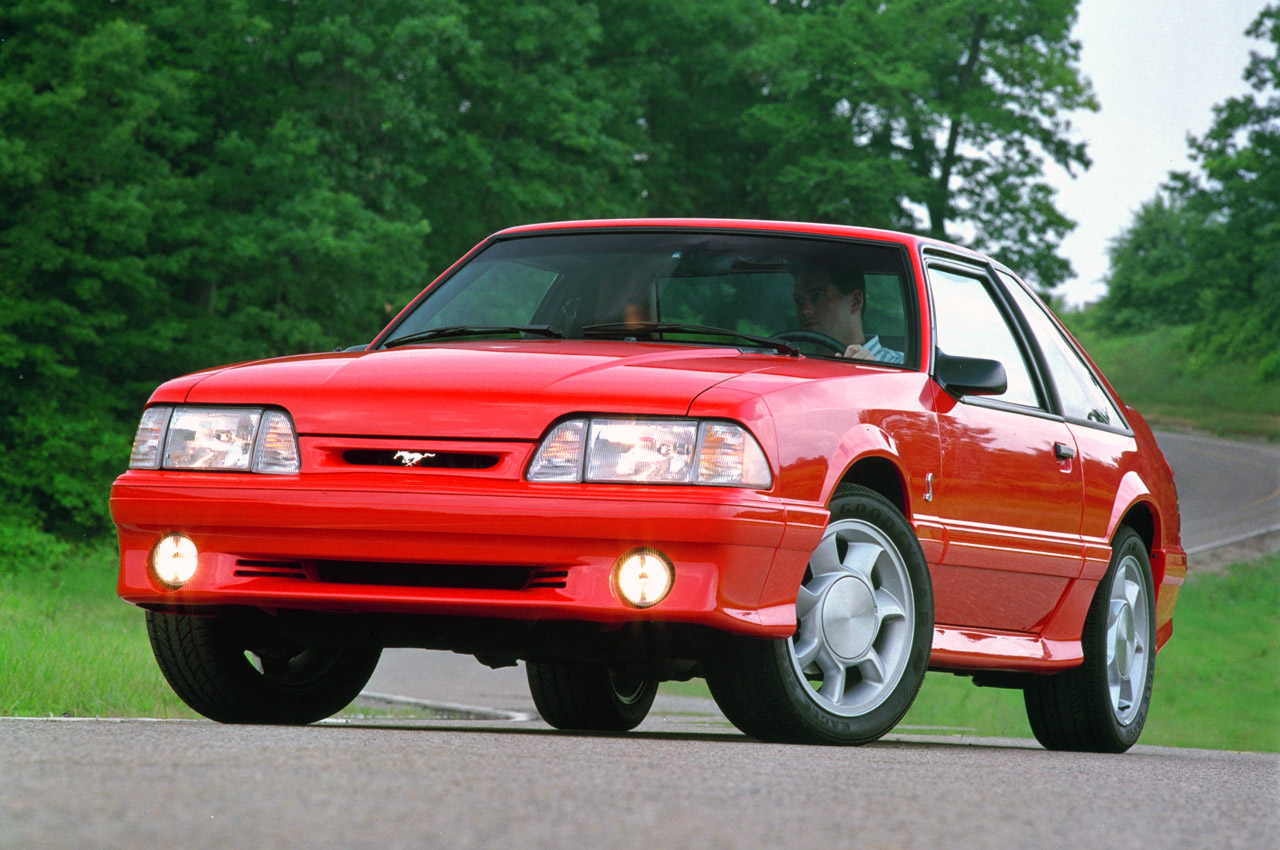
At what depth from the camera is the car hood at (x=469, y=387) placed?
522cm

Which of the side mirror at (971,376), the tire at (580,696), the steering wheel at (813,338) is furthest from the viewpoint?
the tire at (580,696)

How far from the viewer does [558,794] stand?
371 cm

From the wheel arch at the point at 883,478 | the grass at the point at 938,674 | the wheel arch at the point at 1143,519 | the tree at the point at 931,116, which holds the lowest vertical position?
the grass at the point at 938,674

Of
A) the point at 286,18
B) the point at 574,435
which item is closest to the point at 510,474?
the point at 574,435

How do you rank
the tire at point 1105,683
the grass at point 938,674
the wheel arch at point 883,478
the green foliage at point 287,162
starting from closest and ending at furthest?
the wheel arch at point 883,478 < the tire at point 1105,683 < the grass at point 938,674 < the green foliage at point 287,162

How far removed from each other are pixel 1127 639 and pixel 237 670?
3.60 metres

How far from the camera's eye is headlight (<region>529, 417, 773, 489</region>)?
5137mm

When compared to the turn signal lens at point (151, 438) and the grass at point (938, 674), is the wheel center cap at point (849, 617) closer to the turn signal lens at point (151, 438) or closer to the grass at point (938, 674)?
the turn signal lens at point (151, 438)

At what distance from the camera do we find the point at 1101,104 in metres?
53.5

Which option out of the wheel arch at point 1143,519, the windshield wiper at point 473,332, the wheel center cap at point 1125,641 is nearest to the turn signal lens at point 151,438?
the windshield wiper at point 473,332

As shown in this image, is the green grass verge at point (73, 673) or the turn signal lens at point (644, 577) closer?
the turn signal lens at point (644, 577)

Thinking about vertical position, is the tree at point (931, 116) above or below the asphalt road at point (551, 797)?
above

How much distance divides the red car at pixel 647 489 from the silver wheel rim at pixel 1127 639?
361 mm

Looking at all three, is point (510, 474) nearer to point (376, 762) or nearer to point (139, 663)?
Answer: point (376, 762)
